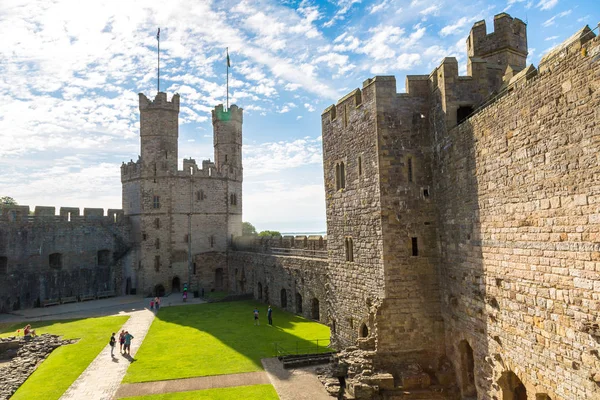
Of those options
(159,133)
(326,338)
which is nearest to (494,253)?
(326,338)

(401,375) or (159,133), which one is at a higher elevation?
(159,133)

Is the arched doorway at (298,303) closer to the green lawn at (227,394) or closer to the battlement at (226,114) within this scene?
the green lawn at (227,394)

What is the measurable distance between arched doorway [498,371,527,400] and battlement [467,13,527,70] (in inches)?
391

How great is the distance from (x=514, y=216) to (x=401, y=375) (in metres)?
6.16

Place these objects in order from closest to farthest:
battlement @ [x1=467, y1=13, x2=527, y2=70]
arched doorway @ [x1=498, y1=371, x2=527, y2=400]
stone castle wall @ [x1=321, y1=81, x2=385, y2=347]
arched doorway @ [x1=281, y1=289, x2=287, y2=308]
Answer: arched doorway @ [x1=498, y1=371, x2=527, y2=400]
stone castle wall @ [x1=321, y1=81, x2=385, y2=347]
battlement @ [x1=467, y1=13, x2=527, y2=70]
arched doorway @ [x1=281, y1=289, x2=287, y2=308]

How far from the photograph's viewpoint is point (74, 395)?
13930 mm

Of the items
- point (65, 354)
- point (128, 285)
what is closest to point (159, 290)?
point (128, 285)

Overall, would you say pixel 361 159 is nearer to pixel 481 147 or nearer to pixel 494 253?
pixel 481 147

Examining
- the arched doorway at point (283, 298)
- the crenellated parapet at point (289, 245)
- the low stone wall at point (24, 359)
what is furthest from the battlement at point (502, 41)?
the low stone wall at point (24, 359)

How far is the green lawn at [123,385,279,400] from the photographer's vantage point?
13.1 m

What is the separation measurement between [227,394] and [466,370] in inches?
283

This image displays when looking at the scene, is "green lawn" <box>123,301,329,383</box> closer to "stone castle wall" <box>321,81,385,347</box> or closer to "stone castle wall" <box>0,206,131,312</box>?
"stone castle wall" <box>321,81,385,347</box>

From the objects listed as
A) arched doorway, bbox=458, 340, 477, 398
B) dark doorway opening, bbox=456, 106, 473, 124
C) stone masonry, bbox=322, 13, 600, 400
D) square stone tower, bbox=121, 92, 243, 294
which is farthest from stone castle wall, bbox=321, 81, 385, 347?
square stone tower, bbox=121, 92, 243, 294

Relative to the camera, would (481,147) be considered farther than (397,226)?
No
